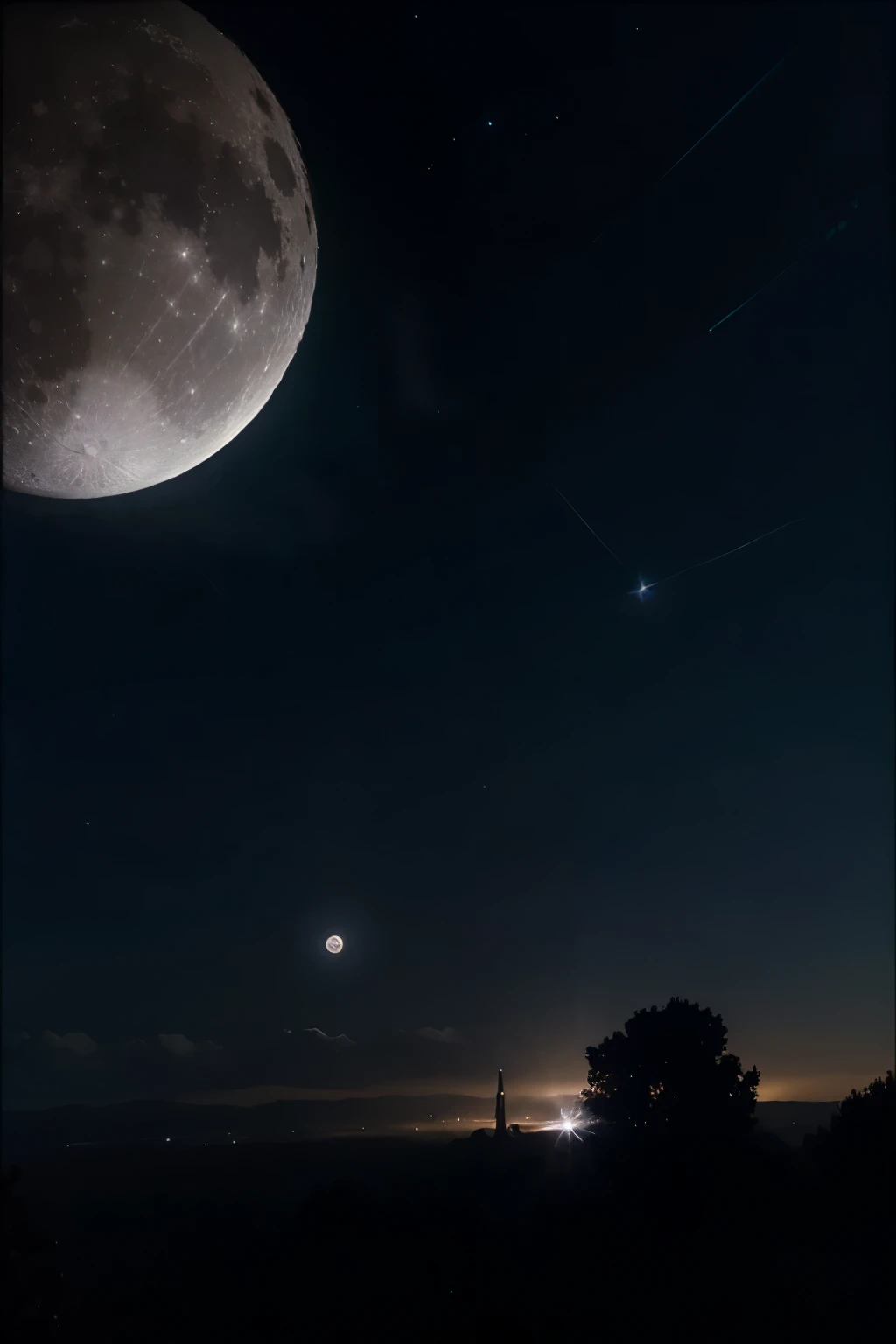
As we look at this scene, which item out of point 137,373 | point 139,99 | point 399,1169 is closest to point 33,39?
point 139,99

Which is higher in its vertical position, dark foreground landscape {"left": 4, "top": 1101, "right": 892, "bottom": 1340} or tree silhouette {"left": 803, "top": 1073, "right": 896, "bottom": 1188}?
tree silhouette {"left": 803, "top": 1073, "right": 896, "bottom": 1188}

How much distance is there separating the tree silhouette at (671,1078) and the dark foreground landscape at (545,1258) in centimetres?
177

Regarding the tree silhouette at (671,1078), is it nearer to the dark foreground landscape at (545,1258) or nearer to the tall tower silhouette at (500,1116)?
the dark foreground landscape at (545,1258)

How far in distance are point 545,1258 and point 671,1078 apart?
1128 cm

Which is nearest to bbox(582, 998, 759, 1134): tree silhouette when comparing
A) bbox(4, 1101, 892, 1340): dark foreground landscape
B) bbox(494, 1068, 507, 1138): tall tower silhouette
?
bbox(4, 1101, 892, 1340): dark foreground landscape

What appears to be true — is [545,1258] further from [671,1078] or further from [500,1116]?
[500,1116]

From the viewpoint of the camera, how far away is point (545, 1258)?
25719 millimetres

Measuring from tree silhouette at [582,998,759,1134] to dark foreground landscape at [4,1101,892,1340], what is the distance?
1.77m

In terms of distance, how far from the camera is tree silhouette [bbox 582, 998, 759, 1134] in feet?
106

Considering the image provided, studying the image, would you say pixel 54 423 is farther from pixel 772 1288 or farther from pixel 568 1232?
pixel 568 1232

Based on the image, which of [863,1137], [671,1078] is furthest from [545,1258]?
[863,1137]

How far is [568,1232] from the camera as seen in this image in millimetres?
26938

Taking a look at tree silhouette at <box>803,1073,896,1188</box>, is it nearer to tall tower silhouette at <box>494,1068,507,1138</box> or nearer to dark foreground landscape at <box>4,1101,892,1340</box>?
dark foreground landscape at <box>4,1101,892,1340</box>

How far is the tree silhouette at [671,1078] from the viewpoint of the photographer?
106 feet
